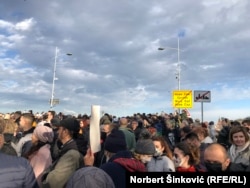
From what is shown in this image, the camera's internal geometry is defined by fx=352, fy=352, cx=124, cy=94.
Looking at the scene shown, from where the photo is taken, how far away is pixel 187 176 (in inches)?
140

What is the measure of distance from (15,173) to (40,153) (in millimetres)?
1933

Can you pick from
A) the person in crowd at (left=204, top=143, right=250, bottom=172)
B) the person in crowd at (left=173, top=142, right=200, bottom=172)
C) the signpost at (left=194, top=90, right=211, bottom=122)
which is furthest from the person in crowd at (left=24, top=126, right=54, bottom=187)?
the signpost at (left=194, top=90, right=211, bottom=122)

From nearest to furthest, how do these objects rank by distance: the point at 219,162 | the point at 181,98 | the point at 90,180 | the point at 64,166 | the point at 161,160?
the point at 90,180
the point at 219,162
the point at 64,166
the point at 161,160
the point at 181,98

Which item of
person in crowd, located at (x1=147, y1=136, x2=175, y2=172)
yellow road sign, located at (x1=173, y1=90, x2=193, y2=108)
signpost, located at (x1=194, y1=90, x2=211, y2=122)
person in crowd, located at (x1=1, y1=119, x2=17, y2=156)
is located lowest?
person in crowd, located at (x1=147, y1=136, x2=175, y2=172)

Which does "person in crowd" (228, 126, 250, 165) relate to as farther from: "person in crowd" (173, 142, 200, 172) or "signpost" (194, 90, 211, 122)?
"signpost" (194, 90, 211, 122)

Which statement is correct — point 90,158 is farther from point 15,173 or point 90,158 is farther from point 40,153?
point 40,153

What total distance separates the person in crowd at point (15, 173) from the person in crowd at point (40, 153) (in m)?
1.65

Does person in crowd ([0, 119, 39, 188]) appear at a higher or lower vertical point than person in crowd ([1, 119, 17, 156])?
lower

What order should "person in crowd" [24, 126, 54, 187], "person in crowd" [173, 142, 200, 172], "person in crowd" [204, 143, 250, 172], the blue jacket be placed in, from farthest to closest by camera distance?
"person in crowd" [173, 142, 200, 172]
"person in crowd" [24, 126, 54, 187]
"person in crowd" [204, 143, 250, 172]
the blue jacket

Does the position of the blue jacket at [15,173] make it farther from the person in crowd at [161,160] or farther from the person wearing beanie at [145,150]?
the person in crowd at [161,160]

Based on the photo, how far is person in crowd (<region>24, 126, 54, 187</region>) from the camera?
5035mm

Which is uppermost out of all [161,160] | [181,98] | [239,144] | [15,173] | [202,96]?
[181,98]

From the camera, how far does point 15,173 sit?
325cm

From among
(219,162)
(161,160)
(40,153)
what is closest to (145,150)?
(161,160)
